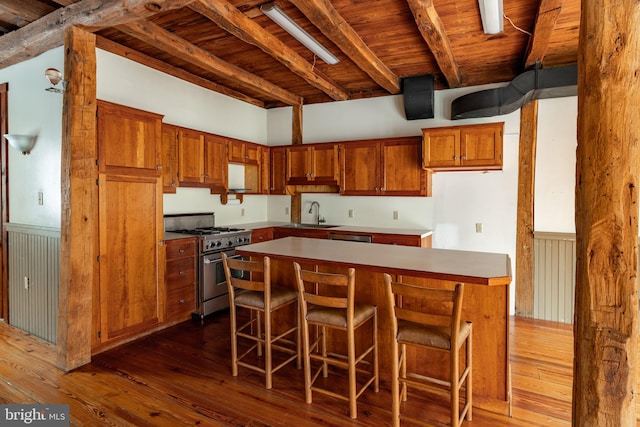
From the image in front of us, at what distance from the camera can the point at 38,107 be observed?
128 inches

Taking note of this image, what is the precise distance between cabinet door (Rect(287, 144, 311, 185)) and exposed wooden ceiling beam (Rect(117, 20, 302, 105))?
2.69 feet

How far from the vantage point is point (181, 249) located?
3.79m

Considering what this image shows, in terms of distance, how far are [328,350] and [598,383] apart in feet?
6.01

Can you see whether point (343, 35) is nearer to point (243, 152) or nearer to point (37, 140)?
point (243, 152)

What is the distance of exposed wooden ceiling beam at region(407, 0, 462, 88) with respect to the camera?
2.73 meters

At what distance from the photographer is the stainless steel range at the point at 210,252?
12.9 ft

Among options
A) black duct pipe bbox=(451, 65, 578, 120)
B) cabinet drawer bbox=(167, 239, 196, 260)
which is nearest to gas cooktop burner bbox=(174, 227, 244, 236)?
cabinet drawer bbox=(167, 239, 196, 260)

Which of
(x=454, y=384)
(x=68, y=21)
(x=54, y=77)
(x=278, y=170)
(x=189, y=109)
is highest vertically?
(x=68, y=21)

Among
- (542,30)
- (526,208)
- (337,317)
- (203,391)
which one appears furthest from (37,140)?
(526,208)

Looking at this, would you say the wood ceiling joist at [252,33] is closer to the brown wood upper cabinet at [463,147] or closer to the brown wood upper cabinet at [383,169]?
the brown wood upper cabinet at [383,169]

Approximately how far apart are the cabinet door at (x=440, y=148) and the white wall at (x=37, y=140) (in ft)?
12.1

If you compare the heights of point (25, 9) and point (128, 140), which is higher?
point (25, 9)

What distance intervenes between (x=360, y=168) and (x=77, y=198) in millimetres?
3263

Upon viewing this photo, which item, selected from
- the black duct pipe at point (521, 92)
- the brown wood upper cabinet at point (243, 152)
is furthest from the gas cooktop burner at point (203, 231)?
the black duct pipe at point (521, 92)
